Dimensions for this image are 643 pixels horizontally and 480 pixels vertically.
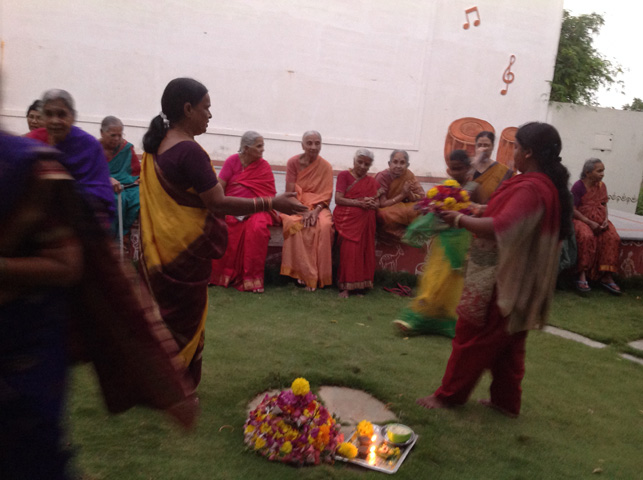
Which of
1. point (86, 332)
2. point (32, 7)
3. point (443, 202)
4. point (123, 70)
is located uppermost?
point (32, 7)

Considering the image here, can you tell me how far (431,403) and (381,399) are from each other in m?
0.32

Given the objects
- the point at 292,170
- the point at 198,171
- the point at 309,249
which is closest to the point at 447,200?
the point at 198,171

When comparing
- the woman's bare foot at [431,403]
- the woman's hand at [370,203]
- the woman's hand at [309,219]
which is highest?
the woman's hand at [370,203]

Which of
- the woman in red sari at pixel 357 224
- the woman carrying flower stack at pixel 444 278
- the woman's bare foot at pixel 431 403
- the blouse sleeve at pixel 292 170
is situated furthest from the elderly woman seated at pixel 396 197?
the woman's bare foot at pixel 431 403

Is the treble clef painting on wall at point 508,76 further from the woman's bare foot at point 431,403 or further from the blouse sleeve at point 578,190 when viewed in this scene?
the woman's bare foot at point 431,403

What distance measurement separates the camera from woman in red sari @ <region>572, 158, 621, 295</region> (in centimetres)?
741

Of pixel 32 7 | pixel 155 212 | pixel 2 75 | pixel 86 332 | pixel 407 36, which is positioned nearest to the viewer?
pixel 2 75

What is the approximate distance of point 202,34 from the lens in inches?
377

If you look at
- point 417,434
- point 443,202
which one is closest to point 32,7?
point 443,202

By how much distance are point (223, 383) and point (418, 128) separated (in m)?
8.74

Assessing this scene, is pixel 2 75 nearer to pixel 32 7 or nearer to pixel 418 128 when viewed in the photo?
pixel 32 7

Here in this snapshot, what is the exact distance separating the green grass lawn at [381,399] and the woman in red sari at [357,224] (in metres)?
0.67

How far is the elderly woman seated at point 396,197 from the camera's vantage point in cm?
686

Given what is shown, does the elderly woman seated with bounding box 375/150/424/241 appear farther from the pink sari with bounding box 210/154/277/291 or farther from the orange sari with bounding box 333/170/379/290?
the pink sari with bounding box 210/154/277/291
